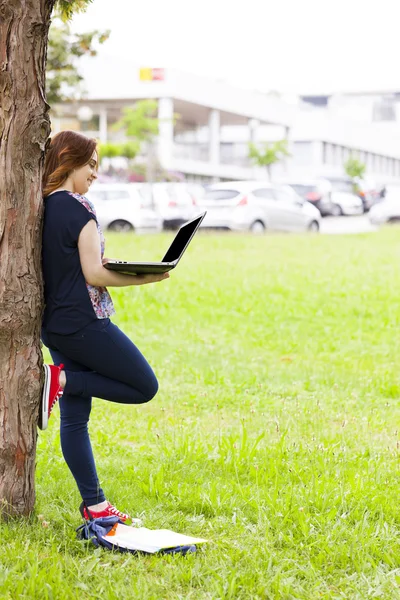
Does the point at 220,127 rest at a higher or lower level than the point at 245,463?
higher

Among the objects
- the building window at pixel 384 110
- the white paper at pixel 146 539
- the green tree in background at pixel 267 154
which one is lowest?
the white paper at pixel 146 539

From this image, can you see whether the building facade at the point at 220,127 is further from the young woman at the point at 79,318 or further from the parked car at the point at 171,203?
the young woman at the point at 79,318

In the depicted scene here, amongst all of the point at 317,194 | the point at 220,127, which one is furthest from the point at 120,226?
the point at 220,127

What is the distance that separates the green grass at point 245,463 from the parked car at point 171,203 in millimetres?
13177

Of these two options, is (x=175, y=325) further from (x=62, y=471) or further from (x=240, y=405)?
(x=62, y=471)

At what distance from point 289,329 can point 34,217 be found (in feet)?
20.1

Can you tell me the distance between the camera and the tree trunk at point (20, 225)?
391 centimetres

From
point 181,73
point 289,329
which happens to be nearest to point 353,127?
point 181,73

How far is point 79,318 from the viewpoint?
3.92 metres

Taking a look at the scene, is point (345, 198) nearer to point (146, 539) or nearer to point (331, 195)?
point (331, 195)

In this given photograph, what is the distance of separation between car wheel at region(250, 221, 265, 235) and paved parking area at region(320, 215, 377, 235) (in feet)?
9.56

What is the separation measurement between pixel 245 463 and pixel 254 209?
64.1 feet

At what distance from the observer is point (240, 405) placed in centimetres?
674

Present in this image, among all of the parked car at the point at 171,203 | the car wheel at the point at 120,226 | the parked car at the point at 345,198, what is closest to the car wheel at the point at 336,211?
the parked car at the point at 345,198
